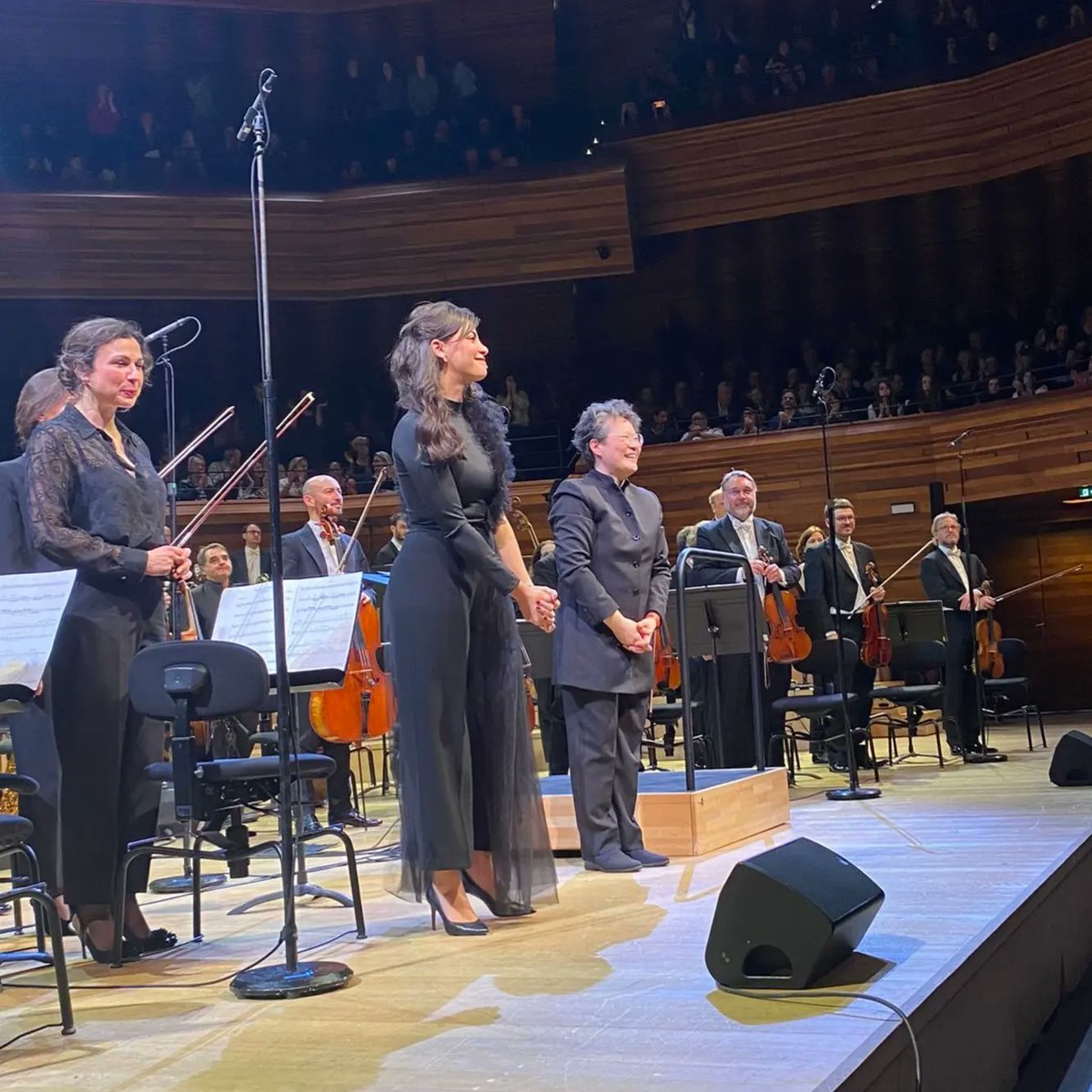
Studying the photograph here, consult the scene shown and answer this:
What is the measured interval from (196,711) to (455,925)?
32.3 inches

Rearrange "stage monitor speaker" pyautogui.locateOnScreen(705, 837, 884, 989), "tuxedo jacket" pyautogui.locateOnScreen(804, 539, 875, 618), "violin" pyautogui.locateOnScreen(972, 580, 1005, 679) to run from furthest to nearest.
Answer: "violin" pyautogui.locateOnScreen(972, 580, 1005, 679) → "tuxedo jacket" pyautogui.locateOnScreen(804, 539, 875, 618) → "stage monitor speaker" pyautogui.locateOnScreen(705, 837, 884, 989)

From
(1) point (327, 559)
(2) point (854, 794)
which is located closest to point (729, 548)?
(2) point (854, 794)

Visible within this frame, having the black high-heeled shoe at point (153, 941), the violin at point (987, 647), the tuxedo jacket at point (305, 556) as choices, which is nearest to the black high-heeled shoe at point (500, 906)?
the black high-heeled shoe at point (153, 941)

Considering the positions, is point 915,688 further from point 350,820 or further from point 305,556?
point 305,556

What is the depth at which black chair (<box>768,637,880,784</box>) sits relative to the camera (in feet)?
20.8

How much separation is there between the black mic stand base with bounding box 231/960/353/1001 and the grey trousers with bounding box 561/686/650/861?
150cm

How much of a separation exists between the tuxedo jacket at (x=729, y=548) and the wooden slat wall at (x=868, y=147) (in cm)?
717

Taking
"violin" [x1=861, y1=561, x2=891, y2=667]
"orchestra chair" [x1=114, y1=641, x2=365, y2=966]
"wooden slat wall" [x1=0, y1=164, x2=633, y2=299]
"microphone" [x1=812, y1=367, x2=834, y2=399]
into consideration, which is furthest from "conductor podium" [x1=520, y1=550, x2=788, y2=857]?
"wooden slat wall" [x1=0, y1=164, x2=633, y2=299]

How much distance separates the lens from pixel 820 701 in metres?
6.35

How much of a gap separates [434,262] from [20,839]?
38.5 feet

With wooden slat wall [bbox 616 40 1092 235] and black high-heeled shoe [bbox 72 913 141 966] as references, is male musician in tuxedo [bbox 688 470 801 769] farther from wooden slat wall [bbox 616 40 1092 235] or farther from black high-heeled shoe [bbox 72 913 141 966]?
wooden slat wall [bbox 616 40 1092 235]

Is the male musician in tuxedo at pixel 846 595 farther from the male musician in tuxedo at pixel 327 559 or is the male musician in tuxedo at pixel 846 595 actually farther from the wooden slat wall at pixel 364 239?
the wooden slat wall at pixel 364 239

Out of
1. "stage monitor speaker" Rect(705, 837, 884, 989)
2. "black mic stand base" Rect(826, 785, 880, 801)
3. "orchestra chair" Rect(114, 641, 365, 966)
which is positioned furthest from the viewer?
"black mic stand base" Rect(826, 785, 880, 801)

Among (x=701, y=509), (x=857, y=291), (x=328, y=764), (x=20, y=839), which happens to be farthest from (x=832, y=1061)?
(x=857, y=291)
